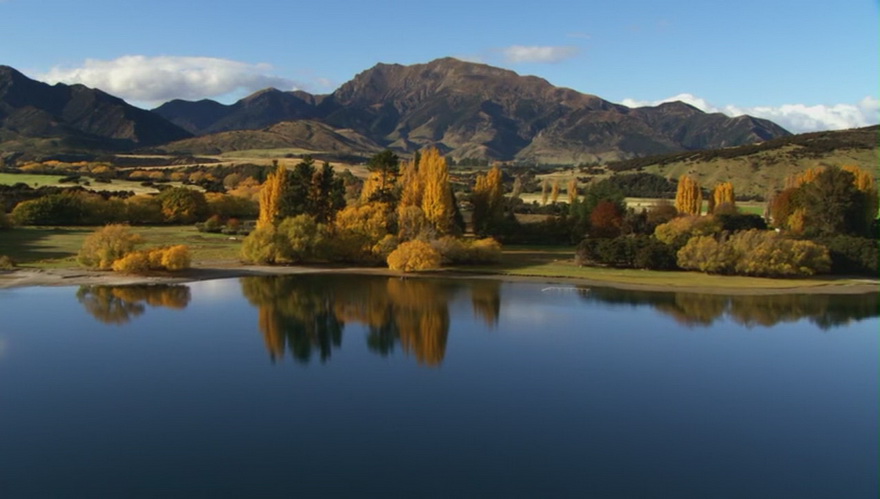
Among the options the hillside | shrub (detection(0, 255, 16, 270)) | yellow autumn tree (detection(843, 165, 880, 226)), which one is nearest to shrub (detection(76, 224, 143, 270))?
shrub (detection(0, 255, 16, 270))

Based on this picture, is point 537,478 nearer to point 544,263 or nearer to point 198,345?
point 198,345

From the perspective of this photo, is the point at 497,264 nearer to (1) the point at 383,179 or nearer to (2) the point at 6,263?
(1) the point at 383,179

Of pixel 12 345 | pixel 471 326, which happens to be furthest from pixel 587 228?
pixel 12 345

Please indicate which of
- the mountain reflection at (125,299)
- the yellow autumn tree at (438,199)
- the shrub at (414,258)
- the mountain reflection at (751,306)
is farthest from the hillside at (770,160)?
the mountain reflection at (125,299)

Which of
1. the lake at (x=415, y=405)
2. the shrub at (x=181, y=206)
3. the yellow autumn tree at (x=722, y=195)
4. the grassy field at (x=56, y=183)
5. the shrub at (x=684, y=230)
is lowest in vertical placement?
the lake at (x=415, y=405)

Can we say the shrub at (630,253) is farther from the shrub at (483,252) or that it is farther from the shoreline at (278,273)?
the shrub at (483,252)

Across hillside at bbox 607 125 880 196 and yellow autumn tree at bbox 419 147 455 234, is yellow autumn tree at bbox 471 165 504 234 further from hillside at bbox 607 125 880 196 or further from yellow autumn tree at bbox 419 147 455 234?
hillside at bbox 607 125 880 196

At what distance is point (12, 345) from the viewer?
38562 millimetres

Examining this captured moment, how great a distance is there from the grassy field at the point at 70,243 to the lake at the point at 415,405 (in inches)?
642

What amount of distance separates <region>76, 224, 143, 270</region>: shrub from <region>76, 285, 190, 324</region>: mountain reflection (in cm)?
674

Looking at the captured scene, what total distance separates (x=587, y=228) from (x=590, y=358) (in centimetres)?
4979

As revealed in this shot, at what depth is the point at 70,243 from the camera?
7525cm

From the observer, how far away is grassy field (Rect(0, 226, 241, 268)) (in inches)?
2628

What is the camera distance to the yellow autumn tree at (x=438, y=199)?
2886 inches
